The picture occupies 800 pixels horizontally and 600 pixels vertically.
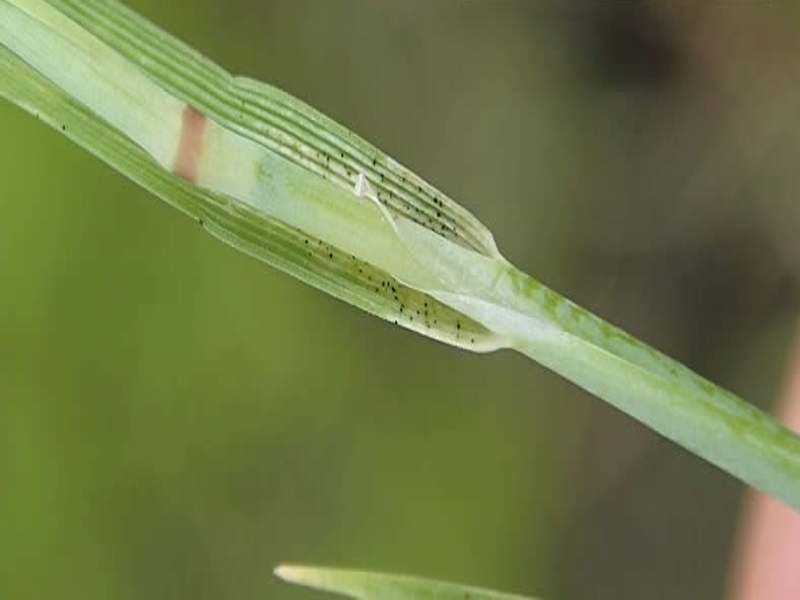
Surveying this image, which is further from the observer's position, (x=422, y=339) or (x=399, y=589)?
(x=422, y=339)

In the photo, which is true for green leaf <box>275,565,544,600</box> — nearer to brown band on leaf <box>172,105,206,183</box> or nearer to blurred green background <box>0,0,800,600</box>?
brown band on leaf <box>172,105,206,183</box>

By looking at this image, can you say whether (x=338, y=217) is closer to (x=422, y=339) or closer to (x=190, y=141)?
(x=190, y=141)

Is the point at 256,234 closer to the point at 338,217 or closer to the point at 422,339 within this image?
the point at 338,217

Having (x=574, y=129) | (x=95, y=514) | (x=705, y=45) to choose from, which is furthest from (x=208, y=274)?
(x=705, y=45)

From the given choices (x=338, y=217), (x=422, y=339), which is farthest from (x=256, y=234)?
(x=422, y=339)

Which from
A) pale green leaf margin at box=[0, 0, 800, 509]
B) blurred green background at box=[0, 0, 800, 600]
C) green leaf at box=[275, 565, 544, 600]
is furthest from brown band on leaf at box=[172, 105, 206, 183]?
blurred green background at box=[0, 0, 800, 600]

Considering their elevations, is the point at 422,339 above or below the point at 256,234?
above

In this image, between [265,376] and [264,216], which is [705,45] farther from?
[264,216]

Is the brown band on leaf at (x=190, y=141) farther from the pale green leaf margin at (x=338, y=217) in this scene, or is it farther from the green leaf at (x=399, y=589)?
the green leaf at (x=399, y=589)

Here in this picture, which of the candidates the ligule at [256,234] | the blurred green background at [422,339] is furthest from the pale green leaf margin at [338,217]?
the blurred green background at [422,339]
